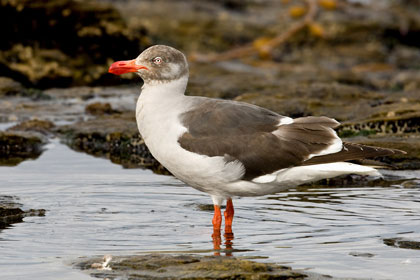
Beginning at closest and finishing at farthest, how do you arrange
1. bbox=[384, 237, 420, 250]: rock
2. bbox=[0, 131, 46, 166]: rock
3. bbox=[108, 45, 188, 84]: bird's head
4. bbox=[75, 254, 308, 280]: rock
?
bbox=[75, 254, 308, 280]: rock
bbox=[384, 237, 420, 250]: rock
bbox=[108, 45, 188, 84]: bird's head
bbox=[0, 131, 46, 166]: rock

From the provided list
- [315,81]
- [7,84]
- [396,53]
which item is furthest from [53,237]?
[396,53]

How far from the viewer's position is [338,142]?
7348 mm

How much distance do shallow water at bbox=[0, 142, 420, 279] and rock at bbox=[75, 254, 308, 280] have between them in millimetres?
235

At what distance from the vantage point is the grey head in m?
7.77

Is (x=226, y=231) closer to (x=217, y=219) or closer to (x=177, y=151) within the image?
(x=217, y=219)

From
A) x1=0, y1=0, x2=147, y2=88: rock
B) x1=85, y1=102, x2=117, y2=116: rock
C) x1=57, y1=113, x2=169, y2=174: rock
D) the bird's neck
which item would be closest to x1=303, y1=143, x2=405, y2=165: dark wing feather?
the bird's neck

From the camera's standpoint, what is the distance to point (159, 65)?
7.78 metres

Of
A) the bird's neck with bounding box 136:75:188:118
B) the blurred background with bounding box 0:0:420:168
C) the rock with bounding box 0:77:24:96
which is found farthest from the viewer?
the rock with bounding box 0:77:24:96

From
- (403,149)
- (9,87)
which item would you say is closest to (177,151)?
(403,149)

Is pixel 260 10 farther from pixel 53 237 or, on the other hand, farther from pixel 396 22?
pixel 53 237

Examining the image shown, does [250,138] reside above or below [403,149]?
above

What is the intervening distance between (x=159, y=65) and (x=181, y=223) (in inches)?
58.1

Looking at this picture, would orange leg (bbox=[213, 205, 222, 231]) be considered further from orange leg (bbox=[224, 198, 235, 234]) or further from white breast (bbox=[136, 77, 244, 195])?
white breast (bbox=[136, 77, 244, 195])

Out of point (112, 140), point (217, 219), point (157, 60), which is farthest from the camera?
point (112, 140)
